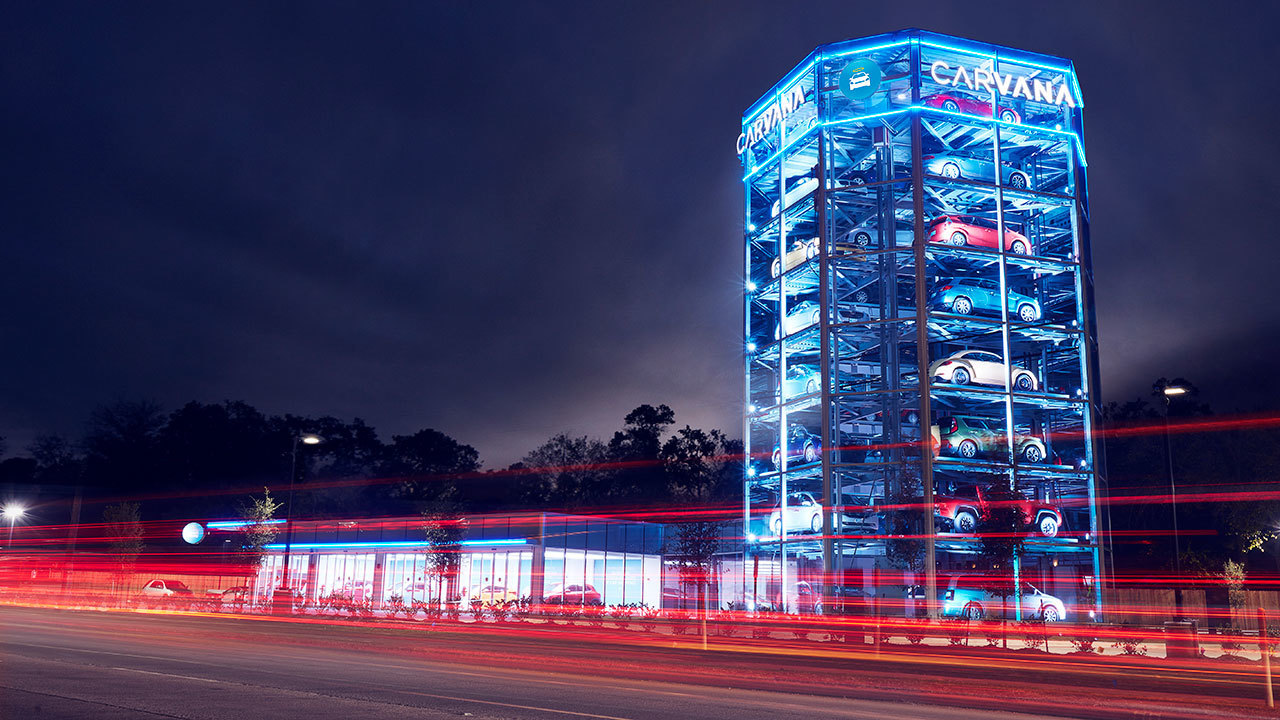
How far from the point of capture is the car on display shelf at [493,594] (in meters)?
55.8

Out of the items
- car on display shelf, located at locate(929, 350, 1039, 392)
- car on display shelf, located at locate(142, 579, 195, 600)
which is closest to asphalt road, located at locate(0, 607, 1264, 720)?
car on display shelf, located at locate(929, 350, 1039, 392)

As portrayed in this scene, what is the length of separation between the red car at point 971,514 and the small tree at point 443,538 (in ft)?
78.3

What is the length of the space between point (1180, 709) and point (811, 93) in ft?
Answer: 171

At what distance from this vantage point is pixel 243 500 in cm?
11688

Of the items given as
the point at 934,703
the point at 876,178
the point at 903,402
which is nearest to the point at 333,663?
the point at 934,703

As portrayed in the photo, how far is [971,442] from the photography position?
189 feet

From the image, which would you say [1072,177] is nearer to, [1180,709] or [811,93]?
[811,93]

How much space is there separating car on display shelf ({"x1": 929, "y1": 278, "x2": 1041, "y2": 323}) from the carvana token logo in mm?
12113

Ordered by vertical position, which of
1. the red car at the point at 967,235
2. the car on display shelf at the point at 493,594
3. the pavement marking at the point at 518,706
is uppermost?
the red car at the point at 967,235

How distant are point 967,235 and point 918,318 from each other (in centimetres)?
558

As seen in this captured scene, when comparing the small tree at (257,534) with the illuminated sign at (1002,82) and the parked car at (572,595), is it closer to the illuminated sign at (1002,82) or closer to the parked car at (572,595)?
the parked car at (572,595)

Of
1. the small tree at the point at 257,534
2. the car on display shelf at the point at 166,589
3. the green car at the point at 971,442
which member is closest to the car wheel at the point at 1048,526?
the green car at the point at 971,442

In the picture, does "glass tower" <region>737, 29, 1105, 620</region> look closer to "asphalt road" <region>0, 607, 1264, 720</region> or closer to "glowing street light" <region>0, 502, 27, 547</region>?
"asphalt road" <region>0, 607, 1264, 720</region>

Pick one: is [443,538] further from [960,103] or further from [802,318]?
[960,103]
